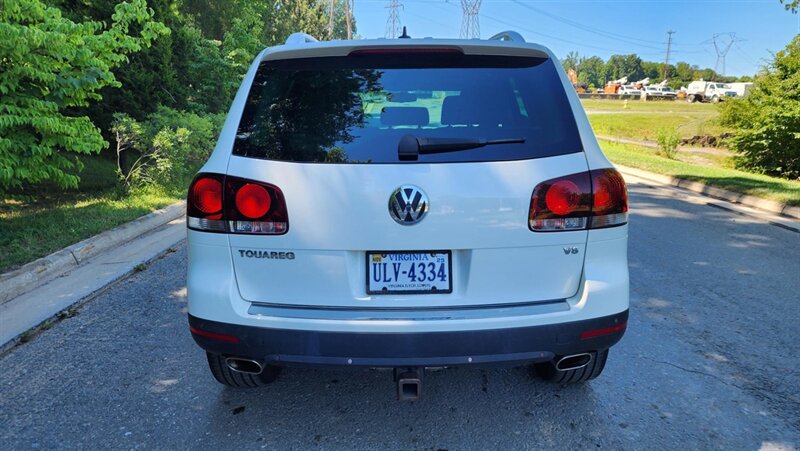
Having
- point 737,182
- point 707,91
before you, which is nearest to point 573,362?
point 737,182

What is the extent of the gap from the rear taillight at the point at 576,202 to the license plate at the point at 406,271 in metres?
0.43

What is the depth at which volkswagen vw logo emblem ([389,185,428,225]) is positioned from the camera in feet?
7.22

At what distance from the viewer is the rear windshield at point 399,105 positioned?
91.7 inches

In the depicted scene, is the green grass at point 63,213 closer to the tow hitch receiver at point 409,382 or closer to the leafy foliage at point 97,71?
the leafy foliage at point 97,71

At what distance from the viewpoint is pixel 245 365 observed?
2.51 m

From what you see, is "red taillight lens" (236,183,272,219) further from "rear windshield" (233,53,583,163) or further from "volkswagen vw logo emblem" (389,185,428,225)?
"volkswagen vw logo emblem" (389,185,428,225)

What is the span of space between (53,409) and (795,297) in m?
5.51

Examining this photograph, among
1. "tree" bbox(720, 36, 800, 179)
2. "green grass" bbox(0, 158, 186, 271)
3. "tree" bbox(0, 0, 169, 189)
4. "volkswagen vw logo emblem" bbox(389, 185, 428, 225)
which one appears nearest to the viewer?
"volkswagen vw logo emblem" bbox(389, 185, 428, 225)

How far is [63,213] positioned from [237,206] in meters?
5.75

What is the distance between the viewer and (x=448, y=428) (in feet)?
8.70

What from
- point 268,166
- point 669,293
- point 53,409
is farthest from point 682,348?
point 53,409

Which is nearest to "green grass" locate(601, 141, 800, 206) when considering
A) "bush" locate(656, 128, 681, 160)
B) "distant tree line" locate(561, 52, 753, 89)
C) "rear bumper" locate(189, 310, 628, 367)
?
"bush" locate(656, 128, 681, 160)

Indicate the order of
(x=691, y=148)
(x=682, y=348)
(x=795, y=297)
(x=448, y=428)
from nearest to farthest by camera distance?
1. (x=448, y=428)
2. (x=682, y=348)
3. (x=795, y=297)
4. (x=691, y=148)

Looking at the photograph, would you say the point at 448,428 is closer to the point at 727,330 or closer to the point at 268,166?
the point at 268,166
